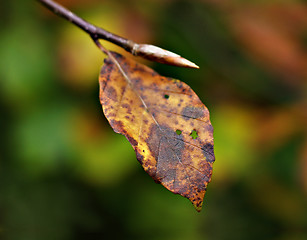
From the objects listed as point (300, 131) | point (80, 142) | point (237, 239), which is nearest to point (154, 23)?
point (80, 142)

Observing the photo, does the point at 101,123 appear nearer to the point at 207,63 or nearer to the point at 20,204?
the point at 207,63

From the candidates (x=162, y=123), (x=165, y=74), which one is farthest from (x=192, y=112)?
(x=165, y=74)

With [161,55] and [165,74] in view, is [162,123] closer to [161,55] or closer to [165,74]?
[161,55]

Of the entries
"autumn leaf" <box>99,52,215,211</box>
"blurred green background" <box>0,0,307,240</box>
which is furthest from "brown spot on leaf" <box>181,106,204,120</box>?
"blurred green background" <box>0,0,307,240</box>

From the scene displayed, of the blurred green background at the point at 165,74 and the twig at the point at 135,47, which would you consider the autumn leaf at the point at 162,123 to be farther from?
the blurred green background at the point at 165,74

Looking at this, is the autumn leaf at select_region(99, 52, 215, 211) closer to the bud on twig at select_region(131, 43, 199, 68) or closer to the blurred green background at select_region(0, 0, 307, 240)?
the bud on twig at select_region(131, 43, 199, 68)

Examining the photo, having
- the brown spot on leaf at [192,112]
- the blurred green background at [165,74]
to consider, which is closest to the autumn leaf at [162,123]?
the brown spot on leaf at [192,112]
